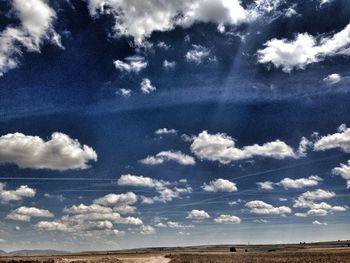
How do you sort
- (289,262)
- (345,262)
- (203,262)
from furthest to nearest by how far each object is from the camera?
(203,262) < (289,262) < (345,262)

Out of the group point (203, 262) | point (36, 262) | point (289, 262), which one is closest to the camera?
point (289, 262)

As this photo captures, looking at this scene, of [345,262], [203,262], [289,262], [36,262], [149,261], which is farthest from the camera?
[149,261]

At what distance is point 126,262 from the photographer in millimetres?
89312

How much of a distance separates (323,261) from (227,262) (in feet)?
58.4

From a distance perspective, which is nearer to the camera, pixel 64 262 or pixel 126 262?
pixel 64 262

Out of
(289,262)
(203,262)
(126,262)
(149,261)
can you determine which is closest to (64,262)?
(126,262)

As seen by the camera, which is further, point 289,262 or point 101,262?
point 101,262

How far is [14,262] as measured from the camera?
3364 inches

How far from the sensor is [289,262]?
73.6 metres

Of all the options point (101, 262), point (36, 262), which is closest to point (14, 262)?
point (36, 262)

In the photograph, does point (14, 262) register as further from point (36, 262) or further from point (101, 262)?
point (101, 262)

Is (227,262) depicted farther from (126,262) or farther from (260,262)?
(126,262)

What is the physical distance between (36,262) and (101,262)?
15.6 meters

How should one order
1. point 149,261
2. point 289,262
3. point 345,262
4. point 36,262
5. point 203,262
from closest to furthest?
point 345,262
point 289,262
point 203,262
point 36,262
point 149,261
